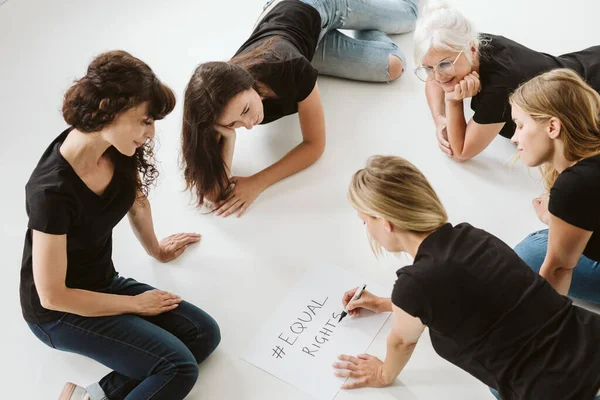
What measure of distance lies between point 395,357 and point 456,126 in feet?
3.05

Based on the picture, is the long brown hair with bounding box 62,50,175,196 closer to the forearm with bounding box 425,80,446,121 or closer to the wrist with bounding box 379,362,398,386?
the wrist with bounding box 379,362,398,386

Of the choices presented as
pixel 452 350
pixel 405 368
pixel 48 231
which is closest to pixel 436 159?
pixel 405 368

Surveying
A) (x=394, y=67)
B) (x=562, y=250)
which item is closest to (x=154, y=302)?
(x=562, y=250)

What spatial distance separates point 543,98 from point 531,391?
0.69 m

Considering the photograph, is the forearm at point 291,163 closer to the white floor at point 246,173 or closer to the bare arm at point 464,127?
the white floor at point 246,173

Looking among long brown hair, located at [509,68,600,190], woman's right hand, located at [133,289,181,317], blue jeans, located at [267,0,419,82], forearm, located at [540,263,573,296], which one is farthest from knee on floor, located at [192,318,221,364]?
blue jeans, located at [267,0,419,82]

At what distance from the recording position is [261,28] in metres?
2.35

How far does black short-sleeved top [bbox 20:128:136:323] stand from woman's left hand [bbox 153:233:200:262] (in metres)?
0.21

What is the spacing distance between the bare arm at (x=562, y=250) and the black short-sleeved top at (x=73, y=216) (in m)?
1.08

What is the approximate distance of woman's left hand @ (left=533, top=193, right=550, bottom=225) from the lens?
2006 millimetres

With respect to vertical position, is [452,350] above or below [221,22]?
below

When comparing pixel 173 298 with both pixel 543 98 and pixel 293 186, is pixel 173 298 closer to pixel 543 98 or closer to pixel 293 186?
pixel 293 186

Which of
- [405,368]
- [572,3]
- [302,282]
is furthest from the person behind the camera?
[572,3]

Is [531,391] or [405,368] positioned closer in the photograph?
[531,391]
